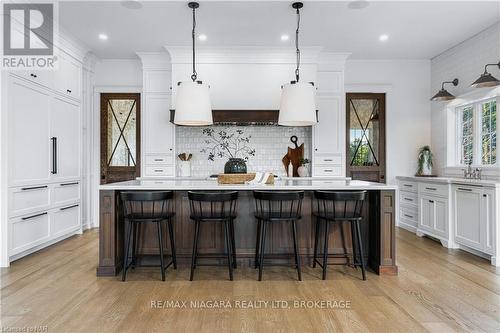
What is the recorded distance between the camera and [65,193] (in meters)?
4.86

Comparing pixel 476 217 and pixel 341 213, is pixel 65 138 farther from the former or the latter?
pixel 476 217

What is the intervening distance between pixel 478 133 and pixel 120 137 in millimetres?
5748

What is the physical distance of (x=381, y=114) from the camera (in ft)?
20.0

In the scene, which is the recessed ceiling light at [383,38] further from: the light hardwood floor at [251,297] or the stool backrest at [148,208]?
the stool backrest at [148,208]

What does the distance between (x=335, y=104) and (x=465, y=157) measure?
215 cm

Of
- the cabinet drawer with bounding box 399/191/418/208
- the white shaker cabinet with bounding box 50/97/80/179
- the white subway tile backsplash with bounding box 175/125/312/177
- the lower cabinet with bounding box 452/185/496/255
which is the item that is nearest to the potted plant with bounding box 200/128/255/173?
the white subway tile backsplash with bounding box 175/125/312/177

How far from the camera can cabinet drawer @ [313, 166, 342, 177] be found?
18.5 ft

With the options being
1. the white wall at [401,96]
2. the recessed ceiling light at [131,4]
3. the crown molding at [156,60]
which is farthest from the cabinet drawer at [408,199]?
the recessed ceiling light at [131,4]

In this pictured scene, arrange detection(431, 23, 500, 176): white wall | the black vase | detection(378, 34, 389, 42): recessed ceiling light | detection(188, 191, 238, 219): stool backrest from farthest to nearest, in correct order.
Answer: detection(378, 34, 389, 42): recessed ceiling light
detection(431, 23, 500, 176): white wall
the black vase
detection(188, 191, 238, 219): stool backrest

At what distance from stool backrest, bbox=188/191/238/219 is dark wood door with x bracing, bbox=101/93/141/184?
114 inches

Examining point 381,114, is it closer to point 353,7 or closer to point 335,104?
point 335,104

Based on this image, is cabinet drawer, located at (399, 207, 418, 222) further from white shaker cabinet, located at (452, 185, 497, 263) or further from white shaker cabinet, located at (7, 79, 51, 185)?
white shaker cabinet, located at (7, 79, 51, 185)

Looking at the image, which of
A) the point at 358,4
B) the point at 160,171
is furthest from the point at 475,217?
the point at 160,171

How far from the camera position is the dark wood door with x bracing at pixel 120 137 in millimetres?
5988
